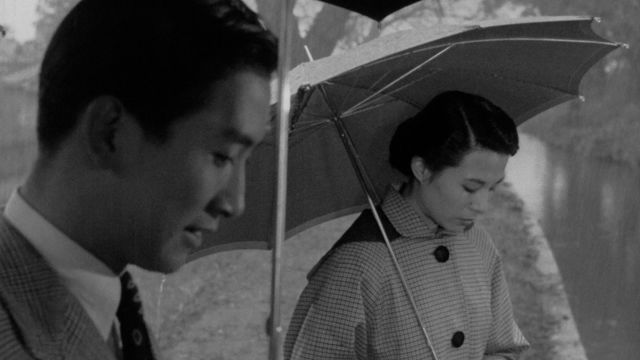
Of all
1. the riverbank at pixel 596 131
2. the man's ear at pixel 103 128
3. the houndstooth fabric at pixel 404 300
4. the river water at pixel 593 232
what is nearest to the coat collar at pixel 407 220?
the houndstooth fabric at pixel 404 300

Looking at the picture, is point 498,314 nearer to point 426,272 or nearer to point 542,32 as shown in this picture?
point 426,272

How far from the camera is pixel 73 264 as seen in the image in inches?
34.2

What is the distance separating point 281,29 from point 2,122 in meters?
1.32

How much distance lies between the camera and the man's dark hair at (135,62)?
0.87m

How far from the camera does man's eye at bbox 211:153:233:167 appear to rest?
93 cm

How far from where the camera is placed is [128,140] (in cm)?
88

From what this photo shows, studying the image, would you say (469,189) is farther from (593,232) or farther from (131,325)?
(593,232)

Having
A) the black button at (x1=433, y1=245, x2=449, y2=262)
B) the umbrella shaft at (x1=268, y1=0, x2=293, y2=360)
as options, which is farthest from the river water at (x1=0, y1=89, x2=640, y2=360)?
the umbrella shaft at (x1=268, y1=0, x2=293, y2=360)

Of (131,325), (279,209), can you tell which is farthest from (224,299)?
(131,325)

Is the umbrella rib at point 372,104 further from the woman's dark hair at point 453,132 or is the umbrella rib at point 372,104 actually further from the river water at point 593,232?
the river water at point 593,232

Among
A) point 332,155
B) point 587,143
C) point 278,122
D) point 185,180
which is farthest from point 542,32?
point 587,143

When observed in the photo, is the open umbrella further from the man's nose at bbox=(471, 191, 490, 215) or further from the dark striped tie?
the dark striped tie

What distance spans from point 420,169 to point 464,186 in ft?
0.38

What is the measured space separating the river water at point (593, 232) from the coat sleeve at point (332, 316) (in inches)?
183
